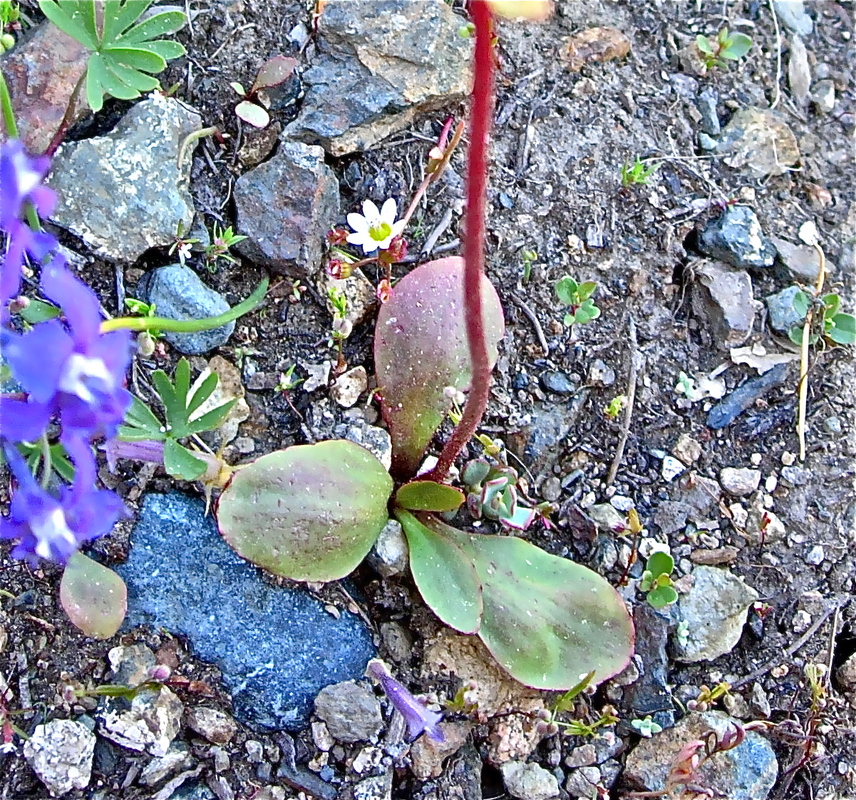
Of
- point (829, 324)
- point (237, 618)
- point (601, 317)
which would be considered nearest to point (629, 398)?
point (601, 317)

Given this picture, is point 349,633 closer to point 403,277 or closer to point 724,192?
point 403,277

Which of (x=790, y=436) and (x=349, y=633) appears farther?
(x=790, y=436)

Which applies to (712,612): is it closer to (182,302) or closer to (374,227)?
(374,227)

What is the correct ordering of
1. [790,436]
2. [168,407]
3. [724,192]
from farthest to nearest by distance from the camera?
[724,192]
[790,436]
[168,407]

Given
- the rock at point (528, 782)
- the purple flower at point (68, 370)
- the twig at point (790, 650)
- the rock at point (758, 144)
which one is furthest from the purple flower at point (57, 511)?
the rock at point (758, 144)

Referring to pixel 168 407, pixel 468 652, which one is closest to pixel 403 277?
pixel 168 407

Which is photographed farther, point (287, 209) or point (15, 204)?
point (287, 209)
